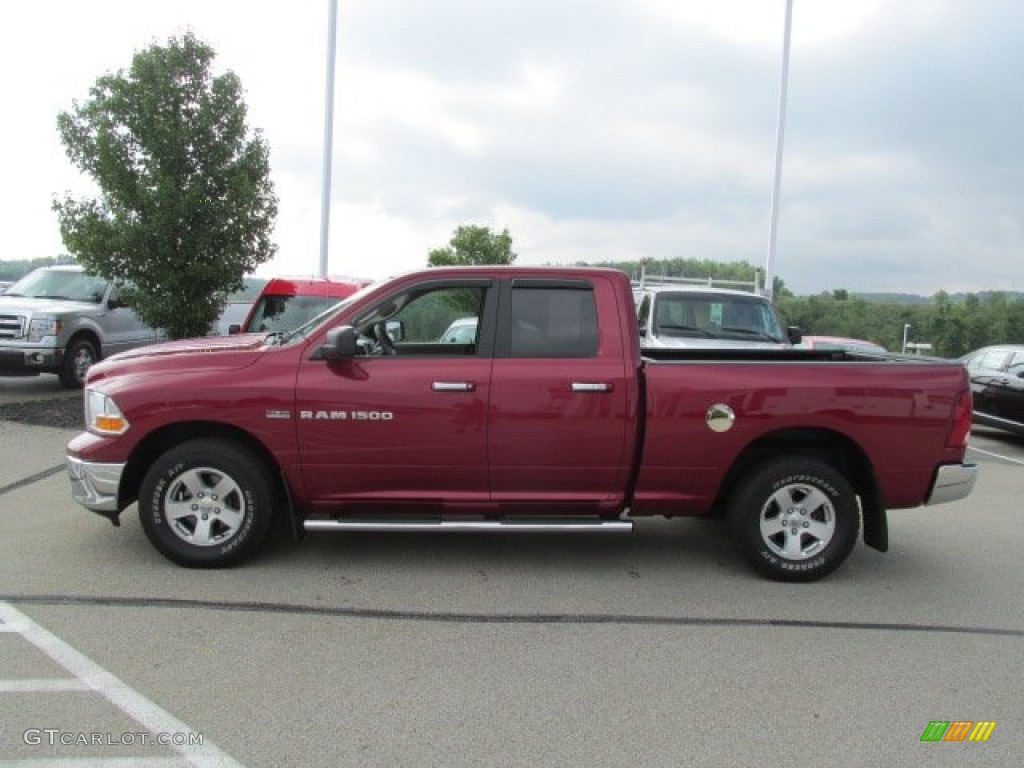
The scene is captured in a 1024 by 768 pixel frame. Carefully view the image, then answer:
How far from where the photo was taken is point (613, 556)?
5.68 metres

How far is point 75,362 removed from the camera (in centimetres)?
1256

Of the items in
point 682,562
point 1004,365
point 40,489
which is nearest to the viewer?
point 682,562

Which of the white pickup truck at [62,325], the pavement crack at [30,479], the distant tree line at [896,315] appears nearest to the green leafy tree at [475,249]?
the distant tree line at [896,315]

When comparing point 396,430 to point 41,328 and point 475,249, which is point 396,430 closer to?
point 41,328

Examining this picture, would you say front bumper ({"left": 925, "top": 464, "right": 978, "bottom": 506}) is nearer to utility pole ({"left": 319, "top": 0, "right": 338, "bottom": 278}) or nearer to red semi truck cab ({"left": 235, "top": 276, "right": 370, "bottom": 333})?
red semi truck cab ({"left": 235, "top": 276, "right": 370, "bottom": 333})

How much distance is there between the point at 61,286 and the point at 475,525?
1118 cm

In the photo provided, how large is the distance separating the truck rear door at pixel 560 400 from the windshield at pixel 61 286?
412 inches

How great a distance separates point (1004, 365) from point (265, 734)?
1176cm

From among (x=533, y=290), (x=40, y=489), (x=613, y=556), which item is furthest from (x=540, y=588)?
(x=40, y=489)

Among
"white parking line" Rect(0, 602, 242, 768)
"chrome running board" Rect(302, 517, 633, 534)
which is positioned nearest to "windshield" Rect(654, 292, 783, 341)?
"chrome running board" Rect(302, 517, 633, 534)

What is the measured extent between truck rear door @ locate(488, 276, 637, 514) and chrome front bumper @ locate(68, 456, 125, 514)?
87.7 inches

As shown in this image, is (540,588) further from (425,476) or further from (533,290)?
(533,290)

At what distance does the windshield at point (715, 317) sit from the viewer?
1059cm

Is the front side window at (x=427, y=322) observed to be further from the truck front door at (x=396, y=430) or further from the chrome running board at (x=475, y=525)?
the chrome running board at (x=475, y=525)
